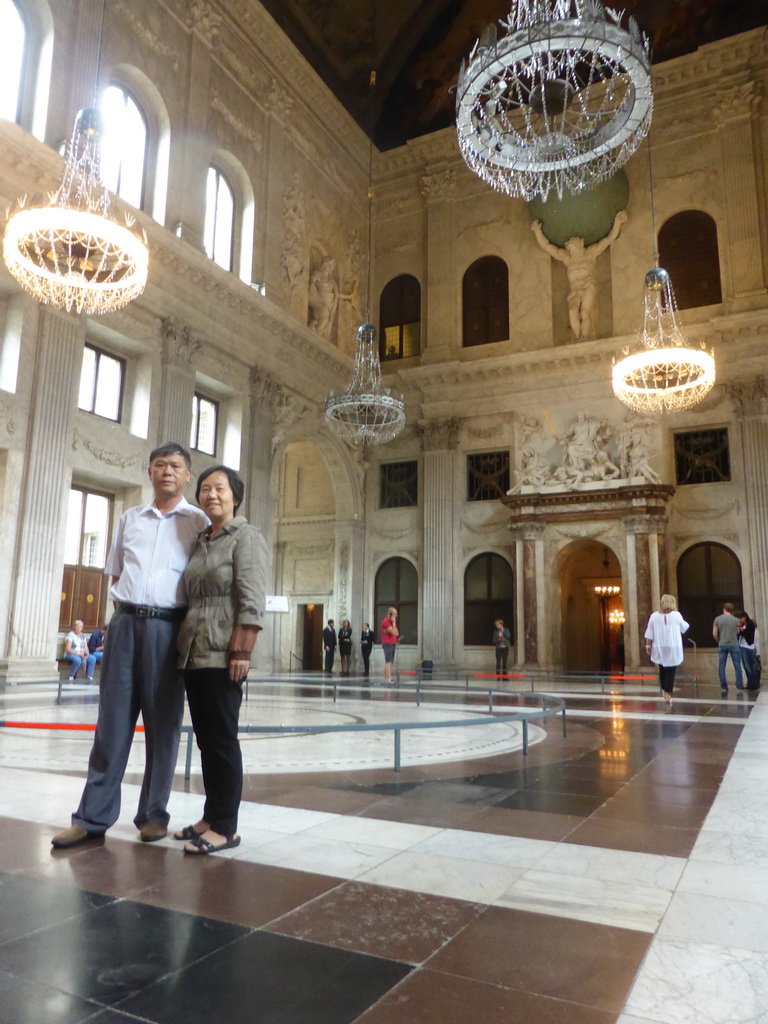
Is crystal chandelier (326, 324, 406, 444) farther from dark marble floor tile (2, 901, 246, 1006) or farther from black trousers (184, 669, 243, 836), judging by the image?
dark marble floor tile (2, 901, 246, 1006)

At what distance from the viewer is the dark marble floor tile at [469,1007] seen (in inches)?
68.1

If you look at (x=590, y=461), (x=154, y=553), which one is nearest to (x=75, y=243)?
(x=154, y=553)

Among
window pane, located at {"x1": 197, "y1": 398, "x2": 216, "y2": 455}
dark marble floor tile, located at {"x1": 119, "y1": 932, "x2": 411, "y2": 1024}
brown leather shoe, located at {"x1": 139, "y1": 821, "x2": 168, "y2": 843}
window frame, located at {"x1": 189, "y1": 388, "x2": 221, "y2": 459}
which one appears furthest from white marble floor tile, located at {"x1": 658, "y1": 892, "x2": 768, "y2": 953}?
window pane, located at {"x1": 197, "y1": 398, "x2": 216, "y2": 455}

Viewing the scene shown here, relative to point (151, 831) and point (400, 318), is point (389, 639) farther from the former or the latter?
point (400, 318)

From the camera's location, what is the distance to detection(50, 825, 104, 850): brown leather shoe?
303 centimetres

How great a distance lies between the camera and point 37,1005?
69.0 inches

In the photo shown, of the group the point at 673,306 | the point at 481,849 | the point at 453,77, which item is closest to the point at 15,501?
the point at 481,849

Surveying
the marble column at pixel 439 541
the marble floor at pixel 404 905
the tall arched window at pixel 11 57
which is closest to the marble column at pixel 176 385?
the tall arched window at pixel 11 57

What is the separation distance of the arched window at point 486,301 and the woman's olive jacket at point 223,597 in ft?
68.0

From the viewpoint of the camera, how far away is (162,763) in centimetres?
333

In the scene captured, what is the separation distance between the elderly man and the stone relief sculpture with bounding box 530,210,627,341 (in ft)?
65.4

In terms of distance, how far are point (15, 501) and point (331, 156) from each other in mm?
15333

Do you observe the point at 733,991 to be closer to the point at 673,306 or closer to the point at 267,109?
the point at 673,306

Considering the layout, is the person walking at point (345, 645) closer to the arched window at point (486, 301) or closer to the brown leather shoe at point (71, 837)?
the arched window at point (486, 301)
